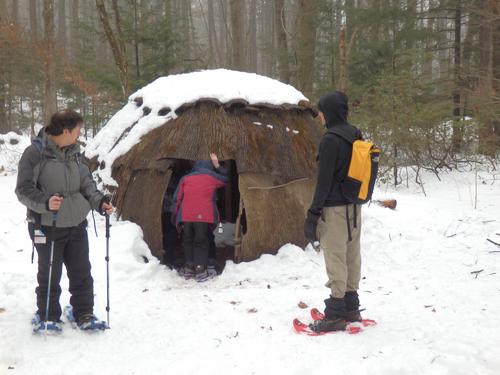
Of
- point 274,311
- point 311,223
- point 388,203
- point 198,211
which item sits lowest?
point 274,311

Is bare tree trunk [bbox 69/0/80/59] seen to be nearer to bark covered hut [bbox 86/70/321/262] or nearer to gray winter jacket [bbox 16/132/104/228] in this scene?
bark covered hut [bbox 86/70/321/262]

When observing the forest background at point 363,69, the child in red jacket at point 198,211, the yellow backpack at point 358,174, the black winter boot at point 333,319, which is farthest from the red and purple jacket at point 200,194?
the forest background at point 363,69

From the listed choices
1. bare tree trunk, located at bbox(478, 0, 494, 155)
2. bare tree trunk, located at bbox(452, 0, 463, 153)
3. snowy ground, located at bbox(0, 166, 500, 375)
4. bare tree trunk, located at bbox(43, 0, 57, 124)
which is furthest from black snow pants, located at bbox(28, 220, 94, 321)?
bare tree trunk, located at bbox(452, 0, 463, 153)

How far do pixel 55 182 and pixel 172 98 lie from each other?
3033 millimetres

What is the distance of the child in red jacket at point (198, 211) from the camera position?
5.71 metres

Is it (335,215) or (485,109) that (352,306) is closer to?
(335,215)

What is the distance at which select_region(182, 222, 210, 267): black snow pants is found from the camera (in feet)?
18.9

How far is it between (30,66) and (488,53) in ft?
44.1

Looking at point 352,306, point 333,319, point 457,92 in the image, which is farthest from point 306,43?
point 333,319

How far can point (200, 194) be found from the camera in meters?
5.72

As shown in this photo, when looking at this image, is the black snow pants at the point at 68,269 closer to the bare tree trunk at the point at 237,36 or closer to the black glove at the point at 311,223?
the black glove at the point at 311,223

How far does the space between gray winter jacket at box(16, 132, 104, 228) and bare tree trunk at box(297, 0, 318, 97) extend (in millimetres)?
10558

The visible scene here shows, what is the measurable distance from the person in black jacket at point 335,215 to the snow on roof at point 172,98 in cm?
259

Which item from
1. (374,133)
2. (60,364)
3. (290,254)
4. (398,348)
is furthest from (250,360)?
(374,133)
